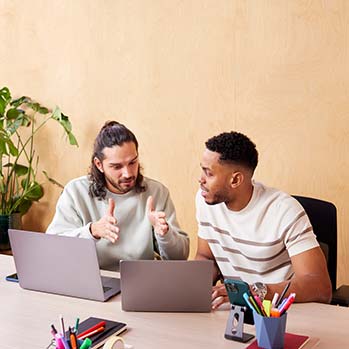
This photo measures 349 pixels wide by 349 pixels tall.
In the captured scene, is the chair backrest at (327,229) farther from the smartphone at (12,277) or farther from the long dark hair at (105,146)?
the smartphone at (12,277)

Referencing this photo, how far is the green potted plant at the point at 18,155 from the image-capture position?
377 centimetres

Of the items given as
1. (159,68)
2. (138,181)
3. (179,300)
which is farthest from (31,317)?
(159,68)

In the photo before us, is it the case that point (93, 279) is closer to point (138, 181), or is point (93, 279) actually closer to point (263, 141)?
point (138, 181)

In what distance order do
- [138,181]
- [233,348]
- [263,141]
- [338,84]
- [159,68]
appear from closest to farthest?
1. [233,348]
2. [138,181]
3. [338,84]
4. [263,141]
5. [159,68]

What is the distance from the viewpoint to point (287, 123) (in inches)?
123

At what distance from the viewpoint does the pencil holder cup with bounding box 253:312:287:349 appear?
4.74 feet

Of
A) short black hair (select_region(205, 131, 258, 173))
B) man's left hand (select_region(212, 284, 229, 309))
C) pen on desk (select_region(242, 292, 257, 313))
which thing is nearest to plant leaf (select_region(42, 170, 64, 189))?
short black hair (select_region(205, 131, 258, 173))

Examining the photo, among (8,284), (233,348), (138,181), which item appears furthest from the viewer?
(138,181)

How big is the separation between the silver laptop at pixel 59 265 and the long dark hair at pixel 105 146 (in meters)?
0.50

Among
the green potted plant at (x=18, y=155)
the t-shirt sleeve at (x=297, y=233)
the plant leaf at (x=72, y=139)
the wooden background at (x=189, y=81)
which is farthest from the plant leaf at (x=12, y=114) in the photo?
the t-shirt sleeve at (x=297, y=233)

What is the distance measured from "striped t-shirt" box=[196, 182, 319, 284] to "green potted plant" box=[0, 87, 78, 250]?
5.75ft

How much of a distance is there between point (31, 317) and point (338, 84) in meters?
1.92

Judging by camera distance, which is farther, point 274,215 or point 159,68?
point 159,68

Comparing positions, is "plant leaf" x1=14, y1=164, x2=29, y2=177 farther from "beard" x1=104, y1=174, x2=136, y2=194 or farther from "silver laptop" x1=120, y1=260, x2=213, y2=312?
"silver laptop" x1=120, y1=260, x2=213, y2=312
